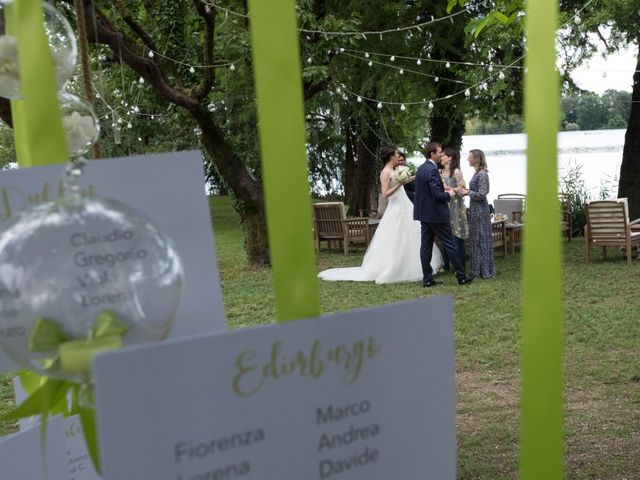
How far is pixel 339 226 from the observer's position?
13125 millimetres

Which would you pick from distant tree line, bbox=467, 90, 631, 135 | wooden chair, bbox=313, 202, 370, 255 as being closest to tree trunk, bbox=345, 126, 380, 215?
distant tree line, bbox=467, 90, 631, 135

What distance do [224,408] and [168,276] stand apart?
0.13 m

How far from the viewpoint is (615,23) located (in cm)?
1191

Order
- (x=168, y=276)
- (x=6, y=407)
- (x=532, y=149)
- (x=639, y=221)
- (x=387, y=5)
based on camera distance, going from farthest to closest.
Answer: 1. (x=387, y=5)
2. (x=639, y=221)
3. (x=6, y=407)
4. (x=168, y=276)
5. (x=532, y=149)

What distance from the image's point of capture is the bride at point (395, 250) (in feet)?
34.2

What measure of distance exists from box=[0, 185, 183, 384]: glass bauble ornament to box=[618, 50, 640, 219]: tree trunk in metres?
13.1

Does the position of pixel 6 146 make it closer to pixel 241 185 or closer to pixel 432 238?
pixel 241 185

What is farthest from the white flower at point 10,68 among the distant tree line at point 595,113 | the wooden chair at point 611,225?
the wooden chair at point 611,225

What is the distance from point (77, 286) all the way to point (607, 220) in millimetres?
10349

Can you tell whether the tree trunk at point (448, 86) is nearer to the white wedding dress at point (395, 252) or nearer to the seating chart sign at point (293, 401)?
the white wedding dress at point (395, 252)

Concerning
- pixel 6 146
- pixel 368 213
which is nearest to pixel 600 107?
pixel 368 213

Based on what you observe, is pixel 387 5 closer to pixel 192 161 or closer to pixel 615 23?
pixel 615 23

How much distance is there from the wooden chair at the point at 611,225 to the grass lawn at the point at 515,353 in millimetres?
298

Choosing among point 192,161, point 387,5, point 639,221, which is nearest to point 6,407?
point 192,161
